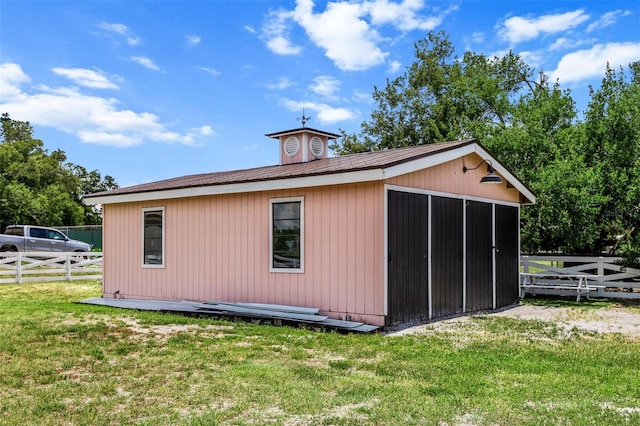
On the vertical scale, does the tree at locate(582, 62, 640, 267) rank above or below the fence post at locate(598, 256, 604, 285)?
above

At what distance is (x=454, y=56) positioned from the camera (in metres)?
30.7

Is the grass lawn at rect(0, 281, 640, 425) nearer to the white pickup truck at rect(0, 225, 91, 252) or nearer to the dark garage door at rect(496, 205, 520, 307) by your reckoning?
the dark garage door at rect(496, 205, 520, 307)

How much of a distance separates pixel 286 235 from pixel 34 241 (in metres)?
14.6

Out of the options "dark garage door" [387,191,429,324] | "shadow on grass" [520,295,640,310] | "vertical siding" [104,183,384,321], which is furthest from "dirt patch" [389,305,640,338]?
"vertical siding" [104,183,384,321]

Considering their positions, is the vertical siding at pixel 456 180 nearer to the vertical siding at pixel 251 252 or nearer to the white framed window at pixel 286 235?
the vertical siding at pixel 251 252

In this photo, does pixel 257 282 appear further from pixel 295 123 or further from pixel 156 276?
pixel 295 123

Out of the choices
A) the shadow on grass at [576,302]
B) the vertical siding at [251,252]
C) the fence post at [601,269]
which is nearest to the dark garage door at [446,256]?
the vertical siding at [251,252]

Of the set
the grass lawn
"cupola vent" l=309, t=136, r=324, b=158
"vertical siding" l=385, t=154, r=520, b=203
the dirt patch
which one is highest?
"cupola vent" l=309, t=136, r=324, b=158

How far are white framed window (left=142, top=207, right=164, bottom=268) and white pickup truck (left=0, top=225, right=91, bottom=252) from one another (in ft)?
35.1

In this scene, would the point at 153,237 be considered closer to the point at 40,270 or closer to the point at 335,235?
the point at 335,235

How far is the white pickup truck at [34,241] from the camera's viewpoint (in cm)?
1986

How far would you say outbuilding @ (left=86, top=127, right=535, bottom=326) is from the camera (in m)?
8.26

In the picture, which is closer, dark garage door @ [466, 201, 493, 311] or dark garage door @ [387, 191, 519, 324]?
dark garage door @ [387, 191, 519, 324]

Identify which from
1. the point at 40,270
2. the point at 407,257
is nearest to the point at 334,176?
the point at 407,257
